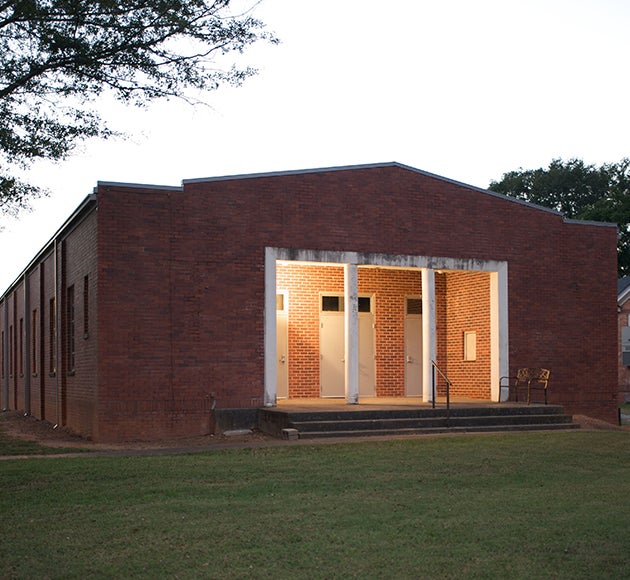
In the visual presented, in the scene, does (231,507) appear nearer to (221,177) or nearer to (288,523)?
(288,523)

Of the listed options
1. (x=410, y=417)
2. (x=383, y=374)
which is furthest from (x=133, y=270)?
(x=383, y=374)

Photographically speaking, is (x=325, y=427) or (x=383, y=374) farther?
(x=383, y=374)

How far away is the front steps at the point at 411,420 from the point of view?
645 inches

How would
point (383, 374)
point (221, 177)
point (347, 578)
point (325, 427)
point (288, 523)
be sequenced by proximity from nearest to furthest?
point (347, 578) < point (288, 523) < point (325, 427) < point (221, 177) < point (383, 374)

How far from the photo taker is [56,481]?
11.7 meters

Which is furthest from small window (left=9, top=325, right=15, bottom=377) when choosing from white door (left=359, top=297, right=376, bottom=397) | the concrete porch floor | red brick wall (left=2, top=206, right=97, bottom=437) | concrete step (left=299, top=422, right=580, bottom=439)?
concrete step (left=299, top=422, right=580, bottom=439)

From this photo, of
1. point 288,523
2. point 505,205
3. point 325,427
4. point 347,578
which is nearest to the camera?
point 347,578

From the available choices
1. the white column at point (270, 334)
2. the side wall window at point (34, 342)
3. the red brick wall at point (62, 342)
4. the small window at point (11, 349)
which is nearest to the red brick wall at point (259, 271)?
the white column at point (270, 334)

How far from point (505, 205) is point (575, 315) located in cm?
324

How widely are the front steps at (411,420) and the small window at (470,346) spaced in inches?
112

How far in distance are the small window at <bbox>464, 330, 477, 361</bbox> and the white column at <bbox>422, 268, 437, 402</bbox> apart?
1.98 metres

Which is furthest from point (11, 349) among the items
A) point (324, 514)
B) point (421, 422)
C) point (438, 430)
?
point (324, 514)

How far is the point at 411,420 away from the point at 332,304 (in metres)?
5.31

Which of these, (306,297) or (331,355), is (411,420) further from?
(306,297)
